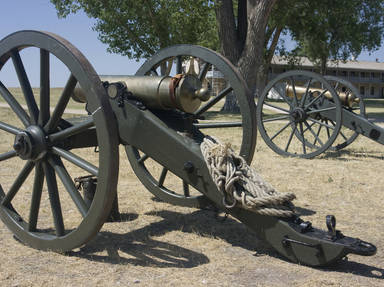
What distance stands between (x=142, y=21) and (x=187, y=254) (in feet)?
65.3

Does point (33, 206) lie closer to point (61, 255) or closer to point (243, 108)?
point (61, 255)

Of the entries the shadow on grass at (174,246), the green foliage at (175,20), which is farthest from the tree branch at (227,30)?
the shadow on grass at (174,246)

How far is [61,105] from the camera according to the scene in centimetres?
321

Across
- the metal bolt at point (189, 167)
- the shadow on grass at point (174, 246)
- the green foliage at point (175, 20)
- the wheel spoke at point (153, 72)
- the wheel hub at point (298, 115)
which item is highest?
the green foliage at point (175, 20)

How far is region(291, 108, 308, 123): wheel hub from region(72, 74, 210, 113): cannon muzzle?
192 inches

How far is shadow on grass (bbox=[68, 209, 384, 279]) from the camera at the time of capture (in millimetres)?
3096

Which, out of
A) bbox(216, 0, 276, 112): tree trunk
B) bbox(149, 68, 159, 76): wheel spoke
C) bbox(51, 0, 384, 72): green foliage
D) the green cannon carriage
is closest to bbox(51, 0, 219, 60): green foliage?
bbox(51, 0, 384, 72): green foliage

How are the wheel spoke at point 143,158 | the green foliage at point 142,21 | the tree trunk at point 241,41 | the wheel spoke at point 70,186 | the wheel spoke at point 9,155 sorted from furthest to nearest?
the green foliage at point 142,21 < the tree trunk at point 241,41 < the wheel spoke at point 143,158 < the wheel spoke at point 9,155 < the wheel spoke at point 70,186

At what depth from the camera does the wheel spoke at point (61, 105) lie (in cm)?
310

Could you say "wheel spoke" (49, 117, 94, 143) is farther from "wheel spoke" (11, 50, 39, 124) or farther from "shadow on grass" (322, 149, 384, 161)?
"shadow on grass" (322, 149, 384, 161)

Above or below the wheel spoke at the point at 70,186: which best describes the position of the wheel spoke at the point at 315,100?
above

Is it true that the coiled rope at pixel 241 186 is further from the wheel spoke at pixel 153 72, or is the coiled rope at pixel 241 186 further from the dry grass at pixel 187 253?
the wheel spoke at pixel 153 72

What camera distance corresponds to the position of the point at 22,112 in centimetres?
352

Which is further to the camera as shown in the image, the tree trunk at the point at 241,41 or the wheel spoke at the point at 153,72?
the tree trunk at the point at 241,41
